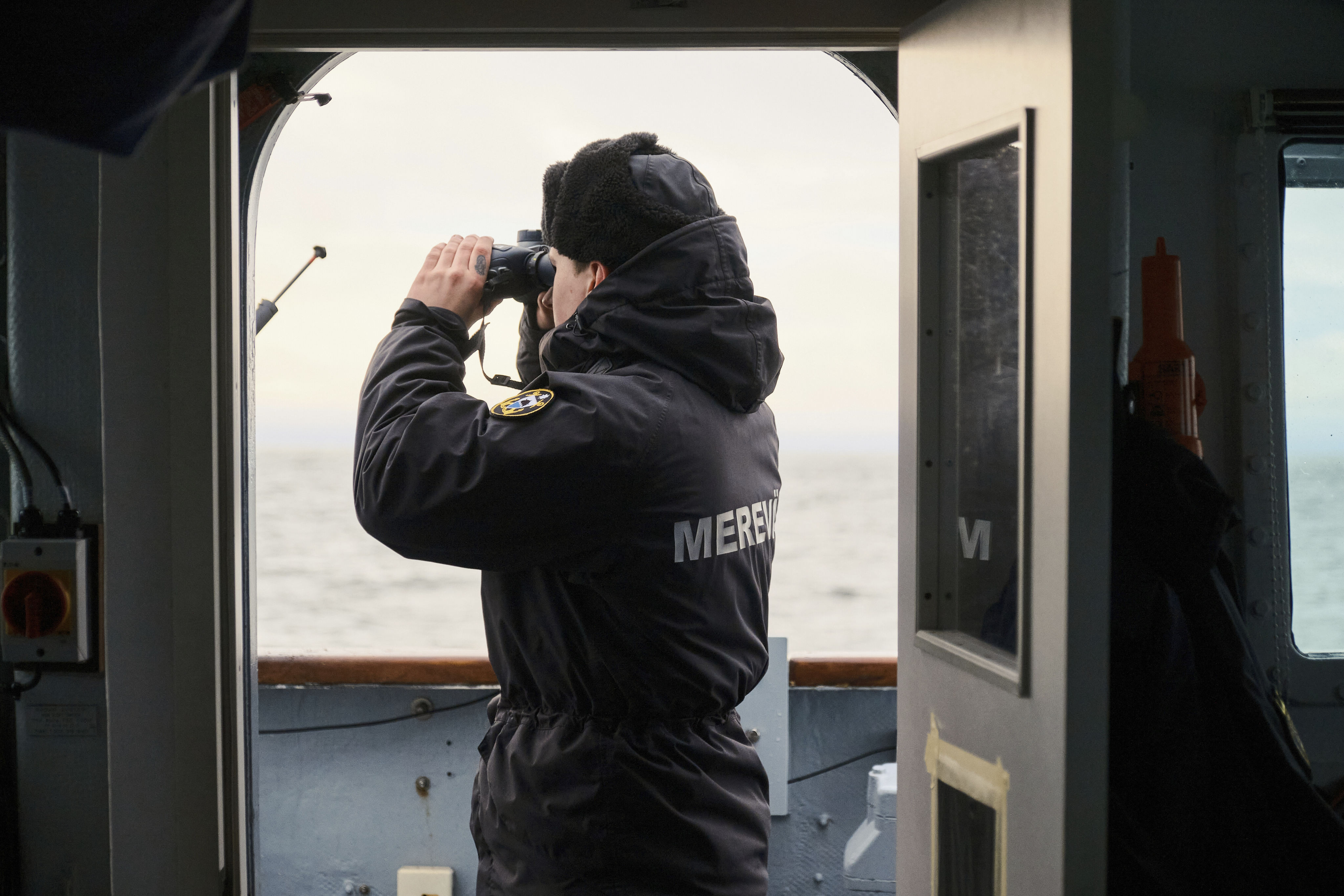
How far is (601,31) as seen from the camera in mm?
1588

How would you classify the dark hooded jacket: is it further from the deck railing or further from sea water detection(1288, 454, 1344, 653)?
the deck railing

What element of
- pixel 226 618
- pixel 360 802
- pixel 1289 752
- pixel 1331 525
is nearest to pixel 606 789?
pixel 226 618

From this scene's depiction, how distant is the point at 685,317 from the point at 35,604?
116 centimetres

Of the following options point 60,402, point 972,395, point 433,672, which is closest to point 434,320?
point 60,402

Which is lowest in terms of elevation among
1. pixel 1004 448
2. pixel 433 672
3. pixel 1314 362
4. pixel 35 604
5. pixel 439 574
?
pixel 439 574

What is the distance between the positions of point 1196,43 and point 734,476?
1.09 m

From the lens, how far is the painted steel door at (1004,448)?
3.55ft

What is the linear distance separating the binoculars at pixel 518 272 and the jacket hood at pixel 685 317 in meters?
0.23

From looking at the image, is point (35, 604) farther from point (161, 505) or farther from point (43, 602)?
point (161, 505)

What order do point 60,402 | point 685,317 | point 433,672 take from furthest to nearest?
point 433,672, point 60,402, point 685,317

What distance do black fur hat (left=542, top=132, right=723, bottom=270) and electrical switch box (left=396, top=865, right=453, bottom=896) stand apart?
2.03 m

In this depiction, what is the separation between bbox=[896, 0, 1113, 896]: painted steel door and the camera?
1.08 metres

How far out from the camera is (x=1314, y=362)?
1.72m

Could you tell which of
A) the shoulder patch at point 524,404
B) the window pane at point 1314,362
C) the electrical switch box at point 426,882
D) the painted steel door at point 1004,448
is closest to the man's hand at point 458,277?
the shoulder patch at point 524,404
